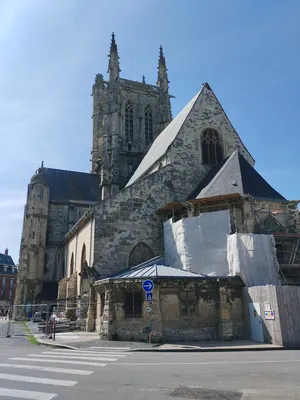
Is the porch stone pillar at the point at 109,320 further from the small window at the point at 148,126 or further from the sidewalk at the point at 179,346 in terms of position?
the small window at the point at 148,126

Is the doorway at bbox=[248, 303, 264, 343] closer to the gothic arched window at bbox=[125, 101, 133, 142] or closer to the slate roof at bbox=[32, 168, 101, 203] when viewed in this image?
the slate roof at bbox=[32, 168, 101, 203]

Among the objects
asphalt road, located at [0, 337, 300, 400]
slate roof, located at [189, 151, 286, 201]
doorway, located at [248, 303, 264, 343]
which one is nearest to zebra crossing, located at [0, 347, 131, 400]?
asphalt road, located at [0, 337, 300, 400]

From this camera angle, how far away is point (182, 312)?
13.7m

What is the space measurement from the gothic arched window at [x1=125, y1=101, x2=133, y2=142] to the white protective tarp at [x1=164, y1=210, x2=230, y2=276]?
24.7m

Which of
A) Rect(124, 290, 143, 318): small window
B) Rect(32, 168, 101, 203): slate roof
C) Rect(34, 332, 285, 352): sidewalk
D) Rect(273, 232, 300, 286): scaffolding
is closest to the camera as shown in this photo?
Rect(34, 332, 285, 352): sidewalk

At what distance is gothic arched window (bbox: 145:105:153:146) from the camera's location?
4081 cm

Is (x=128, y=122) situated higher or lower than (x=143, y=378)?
higher

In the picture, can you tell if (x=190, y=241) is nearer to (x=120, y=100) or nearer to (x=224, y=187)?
(x=224, y=187)

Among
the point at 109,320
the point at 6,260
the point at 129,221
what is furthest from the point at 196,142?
the point at 6,260

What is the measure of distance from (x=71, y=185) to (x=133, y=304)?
2440 centimetres

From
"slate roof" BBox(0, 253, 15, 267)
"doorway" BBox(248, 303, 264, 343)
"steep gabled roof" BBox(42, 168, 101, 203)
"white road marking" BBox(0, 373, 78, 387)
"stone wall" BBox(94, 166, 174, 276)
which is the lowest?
"white road marking" BBox(0, 373, 78, 387)

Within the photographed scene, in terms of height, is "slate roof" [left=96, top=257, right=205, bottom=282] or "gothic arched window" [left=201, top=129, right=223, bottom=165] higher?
"gothic arched window" [left=201, top=129, right=223, bottom=165]

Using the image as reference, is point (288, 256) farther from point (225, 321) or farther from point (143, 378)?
point (143, 378)

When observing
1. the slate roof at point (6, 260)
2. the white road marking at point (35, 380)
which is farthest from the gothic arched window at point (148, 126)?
the slate roof at point (6, 260)
